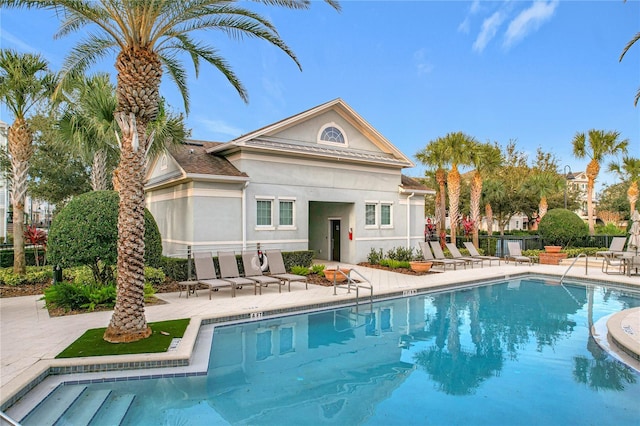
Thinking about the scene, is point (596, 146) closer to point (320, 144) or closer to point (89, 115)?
point (320, 144)

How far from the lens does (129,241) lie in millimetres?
7516

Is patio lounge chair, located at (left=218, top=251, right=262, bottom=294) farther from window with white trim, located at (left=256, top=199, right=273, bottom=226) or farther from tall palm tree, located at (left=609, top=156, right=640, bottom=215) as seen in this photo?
tall palm tree, located at (left=609, top=156, right=640, bottom=215)

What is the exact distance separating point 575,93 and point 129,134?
30.7 meters

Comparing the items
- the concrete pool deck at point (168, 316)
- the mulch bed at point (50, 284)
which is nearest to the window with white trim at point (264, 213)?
the mulch bed at point (50, 284)

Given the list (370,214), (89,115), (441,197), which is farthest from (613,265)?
(89,115)

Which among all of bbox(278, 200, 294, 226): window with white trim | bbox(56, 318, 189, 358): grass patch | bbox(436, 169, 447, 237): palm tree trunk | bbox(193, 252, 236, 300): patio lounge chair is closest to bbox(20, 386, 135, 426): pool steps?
bbox(56, 318, 189, 358): grass patch

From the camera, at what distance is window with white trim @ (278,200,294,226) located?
17.9 meters

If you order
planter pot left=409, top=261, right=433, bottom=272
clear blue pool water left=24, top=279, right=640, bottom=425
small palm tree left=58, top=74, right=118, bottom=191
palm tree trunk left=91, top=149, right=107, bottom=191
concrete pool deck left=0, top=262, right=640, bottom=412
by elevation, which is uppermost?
small palm tree left=58, top=74, right=118, bottom=191

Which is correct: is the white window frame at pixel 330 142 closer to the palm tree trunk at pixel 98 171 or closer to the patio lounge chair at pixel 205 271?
the patio lounge chair at pixel 205 271

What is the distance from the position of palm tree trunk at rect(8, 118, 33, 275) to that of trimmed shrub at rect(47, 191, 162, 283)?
12.1 ft

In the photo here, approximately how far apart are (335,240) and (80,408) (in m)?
16.8

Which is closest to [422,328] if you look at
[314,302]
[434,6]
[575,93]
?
[314,302]

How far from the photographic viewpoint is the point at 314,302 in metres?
11.4

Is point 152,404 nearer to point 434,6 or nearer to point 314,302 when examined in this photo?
point 314,302
